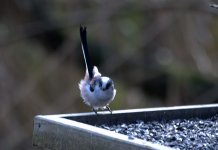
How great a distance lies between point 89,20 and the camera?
32.0 ft

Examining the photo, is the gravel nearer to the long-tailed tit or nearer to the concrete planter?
the concrete planter

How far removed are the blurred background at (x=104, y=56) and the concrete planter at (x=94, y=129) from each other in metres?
4.84

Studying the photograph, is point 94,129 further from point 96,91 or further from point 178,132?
point 96,91

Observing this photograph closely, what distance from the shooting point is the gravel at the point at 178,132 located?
395 cm

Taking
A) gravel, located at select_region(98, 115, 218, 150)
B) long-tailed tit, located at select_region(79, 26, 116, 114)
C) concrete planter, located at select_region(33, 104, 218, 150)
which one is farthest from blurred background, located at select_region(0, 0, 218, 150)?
gravel, located at select_region(98, 115, 218, 150)

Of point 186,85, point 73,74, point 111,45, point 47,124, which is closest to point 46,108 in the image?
point 73,74

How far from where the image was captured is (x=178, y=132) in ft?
14.2

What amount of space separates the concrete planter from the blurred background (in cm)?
484

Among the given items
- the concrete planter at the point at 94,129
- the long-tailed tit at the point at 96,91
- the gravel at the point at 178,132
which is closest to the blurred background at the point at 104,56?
the long-tailed tit at the point at 96,91

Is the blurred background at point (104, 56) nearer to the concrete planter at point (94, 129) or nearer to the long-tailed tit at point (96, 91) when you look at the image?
the long-tailed tit at point (96, 91)

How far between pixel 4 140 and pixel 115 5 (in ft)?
8.12

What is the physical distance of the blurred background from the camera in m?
9.95

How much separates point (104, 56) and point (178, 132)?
243 inches

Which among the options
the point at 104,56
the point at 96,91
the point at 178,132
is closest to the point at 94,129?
the point at 178,132
